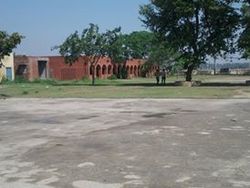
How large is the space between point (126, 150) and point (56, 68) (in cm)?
7244

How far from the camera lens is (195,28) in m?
50.8

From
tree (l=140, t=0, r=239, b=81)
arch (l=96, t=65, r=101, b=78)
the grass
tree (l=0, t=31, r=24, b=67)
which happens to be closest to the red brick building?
arch (l=96, t=65, r=101, b=78)

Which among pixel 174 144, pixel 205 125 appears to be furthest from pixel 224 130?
pixel 174 144

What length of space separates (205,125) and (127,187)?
27.5ft

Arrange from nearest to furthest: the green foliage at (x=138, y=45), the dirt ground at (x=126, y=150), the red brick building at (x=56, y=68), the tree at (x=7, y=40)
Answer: the dirt ground at (x=126, y=150) < the tree at (x=7, y=40) < the red brick building at (x=56, y=68) < the green foliage at (x=138, y=45)

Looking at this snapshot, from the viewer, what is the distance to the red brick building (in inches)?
3098

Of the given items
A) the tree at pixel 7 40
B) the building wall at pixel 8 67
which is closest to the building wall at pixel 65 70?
the building wall at pixel 8 67

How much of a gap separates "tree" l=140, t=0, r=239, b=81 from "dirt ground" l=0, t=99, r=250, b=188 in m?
30.0

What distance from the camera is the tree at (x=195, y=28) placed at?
50.0m

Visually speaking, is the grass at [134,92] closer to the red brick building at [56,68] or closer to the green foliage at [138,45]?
the red brick building at [56,68]

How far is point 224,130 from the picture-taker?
612 inches

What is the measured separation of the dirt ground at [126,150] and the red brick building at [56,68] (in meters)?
55.0

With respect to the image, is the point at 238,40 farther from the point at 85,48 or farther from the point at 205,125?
the point at 205,125

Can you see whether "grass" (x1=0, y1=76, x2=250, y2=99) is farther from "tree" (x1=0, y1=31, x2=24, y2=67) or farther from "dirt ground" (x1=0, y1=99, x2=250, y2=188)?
"dirt ground" (x1=0, y1=99, x2=250, y2=188)
